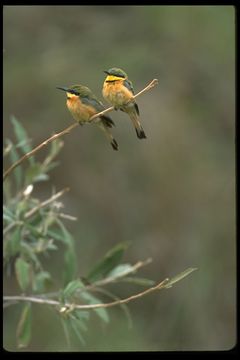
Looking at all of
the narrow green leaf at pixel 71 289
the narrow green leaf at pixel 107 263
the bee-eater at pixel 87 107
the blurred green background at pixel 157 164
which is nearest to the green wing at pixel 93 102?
the bee-eater at pixel 87 107

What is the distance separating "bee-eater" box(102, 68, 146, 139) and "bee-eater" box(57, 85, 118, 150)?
0.06 ft

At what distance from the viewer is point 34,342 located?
1.44m

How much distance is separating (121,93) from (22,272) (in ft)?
1.45

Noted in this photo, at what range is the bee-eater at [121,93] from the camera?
2.24 ft

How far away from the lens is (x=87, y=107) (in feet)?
2.34

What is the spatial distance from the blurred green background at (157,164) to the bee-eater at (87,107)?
2.13 feet

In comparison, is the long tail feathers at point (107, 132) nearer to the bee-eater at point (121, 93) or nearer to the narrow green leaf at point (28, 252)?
the bee-eater at point (121, 93)

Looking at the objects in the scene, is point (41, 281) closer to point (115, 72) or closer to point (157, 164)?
point (115, 72)

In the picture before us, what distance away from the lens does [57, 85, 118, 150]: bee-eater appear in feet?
2.29

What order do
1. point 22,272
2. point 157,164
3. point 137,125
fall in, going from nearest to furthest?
point 137,125 < point 22,272 < point 157,164

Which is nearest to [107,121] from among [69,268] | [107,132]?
[107,132]

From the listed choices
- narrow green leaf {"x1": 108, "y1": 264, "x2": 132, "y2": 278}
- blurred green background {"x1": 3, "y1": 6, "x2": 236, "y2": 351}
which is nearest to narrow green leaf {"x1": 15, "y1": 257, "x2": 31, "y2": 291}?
narrow green leaf {"x1": 108, "y1": 264, "x2": 132, "y2": 278}

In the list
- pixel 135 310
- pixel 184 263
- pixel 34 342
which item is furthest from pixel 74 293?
pixel 184 263

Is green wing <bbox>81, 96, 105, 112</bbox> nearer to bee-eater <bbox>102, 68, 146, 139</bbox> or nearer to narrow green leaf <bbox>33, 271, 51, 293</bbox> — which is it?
bee-eater <bbox>102, 68, 146, 139</bbox>
